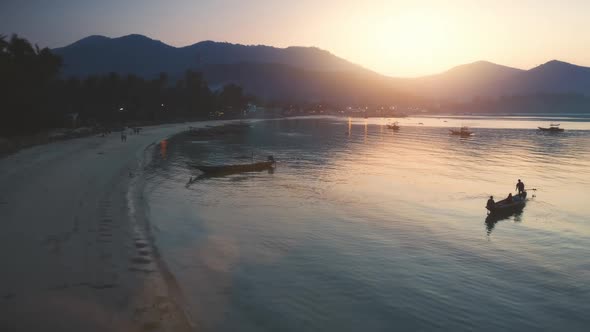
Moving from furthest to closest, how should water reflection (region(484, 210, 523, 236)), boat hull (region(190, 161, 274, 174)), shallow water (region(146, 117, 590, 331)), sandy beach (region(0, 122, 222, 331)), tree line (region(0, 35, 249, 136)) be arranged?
tree line (region(0, 35, 249, 136))
boat hull (region(190, 161, 274, 174))
water reflection (region(484, 210, 523, 236))
shallow water (region(146, 117, 590, 331))
sandy beach (region(0, 122, 222, 331))

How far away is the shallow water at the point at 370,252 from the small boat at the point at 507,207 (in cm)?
83

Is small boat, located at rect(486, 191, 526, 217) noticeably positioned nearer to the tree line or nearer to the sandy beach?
the sandy beach

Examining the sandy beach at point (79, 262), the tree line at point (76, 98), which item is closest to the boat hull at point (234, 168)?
the sandy beach at point (79, 262)

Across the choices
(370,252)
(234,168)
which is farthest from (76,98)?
(370,252)

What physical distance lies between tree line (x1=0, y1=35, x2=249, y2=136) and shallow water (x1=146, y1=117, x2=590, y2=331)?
31.6 meters

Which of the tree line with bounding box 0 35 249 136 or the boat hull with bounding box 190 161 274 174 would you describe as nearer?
the boat hull with bounding box 190 161 274 174

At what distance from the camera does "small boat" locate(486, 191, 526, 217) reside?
31.1m

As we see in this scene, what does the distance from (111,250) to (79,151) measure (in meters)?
42.6

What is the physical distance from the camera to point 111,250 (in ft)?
62.8

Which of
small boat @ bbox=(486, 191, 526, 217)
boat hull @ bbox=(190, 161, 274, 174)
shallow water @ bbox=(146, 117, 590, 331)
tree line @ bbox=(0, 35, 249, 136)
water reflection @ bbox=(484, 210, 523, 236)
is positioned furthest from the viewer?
tree line @ bbox=(0, 35, 249, 136)

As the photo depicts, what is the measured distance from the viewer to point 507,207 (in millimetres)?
32094

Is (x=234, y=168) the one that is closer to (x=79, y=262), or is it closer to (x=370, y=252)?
(x=370, y=252)

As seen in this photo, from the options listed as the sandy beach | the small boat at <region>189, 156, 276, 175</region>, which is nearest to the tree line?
the sandy beach

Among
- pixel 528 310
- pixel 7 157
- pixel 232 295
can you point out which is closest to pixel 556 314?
pixel 528 310
